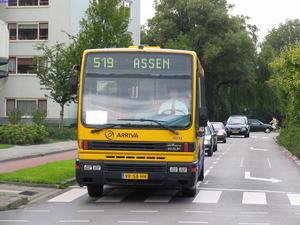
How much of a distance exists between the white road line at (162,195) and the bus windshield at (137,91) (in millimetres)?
1712

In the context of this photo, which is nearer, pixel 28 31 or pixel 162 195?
pixel 162 195

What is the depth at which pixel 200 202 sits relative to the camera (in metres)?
11.7

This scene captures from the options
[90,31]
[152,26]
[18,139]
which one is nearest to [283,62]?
[90,31]

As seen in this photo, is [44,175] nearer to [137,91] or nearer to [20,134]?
[137,91]

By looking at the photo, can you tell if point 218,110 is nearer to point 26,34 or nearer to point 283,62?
point 26,34

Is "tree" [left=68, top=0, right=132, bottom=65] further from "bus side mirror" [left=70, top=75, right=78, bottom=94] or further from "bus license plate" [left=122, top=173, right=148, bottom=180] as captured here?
"bus license plate" [left=122, top=173, right=148, bottom=180]

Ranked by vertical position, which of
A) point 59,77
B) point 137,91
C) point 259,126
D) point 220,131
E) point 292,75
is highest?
point 292,75

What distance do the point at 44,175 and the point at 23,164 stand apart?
15.8 feet

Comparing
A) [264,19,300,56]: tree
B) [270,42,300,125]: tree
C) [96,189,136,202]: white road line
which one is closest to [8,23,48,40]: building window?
[270,42,300,125]: tree

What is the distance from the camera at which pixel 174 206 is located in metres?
11.2

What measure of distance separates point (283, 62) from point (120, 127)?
64.4ft

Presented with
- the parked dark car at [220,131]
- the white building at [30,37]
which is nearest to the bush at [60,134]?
the white building at [30,37]

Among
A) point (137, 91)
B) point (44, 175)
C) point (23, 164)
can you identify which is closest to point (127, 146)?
point (137, 91)

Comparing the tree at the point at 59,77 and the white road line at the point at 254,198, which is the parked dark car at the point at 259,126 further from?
the white road line at the point at 254,198
